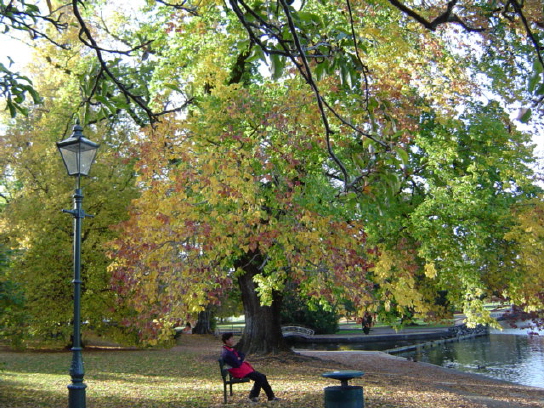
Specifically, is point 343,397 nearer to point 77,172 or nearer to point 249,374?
point 249,374

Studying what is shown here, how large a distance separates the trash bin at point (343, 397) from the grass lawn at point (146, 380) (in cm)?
152

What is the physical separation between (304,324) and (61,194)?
2055 cm

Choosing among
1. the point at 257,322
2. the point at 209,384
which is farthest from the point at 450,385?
the point at 257,322

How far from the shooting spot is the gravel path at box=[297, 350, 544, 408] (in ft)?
36.8

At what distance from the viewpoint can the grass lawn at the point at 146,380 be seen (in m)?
9.70

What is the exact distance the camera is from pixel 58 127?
19344 mm

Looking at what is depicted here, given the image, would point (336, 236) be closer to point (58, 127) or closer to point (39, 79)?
point (58, 127)

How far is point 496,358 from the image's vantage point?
25.6 m

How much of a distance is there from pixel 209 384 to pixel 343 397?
5307mm

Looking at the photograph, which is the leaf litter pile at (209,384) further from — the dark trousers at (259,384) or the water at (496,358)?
the water at (496,358)

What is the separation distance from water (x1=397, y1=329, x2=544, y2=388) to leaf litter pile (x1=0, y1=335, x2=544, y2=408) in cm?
326

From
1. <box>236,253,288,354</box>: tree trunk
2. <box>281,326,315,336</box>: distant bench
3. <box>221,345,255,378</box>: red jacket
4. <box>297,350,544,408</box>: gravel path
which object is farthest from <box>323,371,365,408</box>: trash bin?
<box>281,326,315,336</box>: distant bench

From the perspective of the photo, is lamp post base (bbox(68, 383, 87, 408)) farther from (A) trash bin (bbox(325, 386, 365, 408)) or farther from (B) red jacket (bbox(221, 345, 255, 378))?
(A) trash bin (bbox(325, 386, 365, 408))

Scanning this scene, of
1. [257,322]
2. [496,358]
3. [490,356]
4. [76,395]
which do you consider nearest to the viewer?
[76,395]
